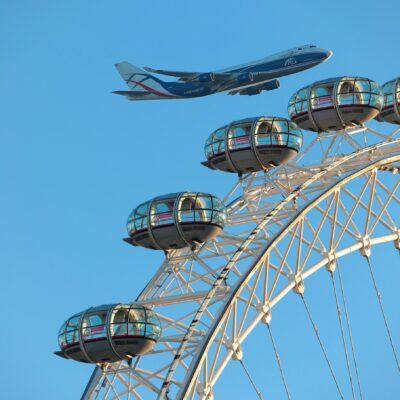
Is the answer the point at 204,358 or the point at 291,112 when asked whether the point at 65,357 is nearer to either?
the point at 204,358

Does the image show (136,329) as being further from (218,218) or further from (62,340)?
(218,218)

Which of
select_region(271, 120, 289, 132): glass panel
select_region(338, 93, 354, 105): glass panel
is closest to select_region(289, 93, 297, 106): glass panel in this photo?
select_region(338, 93, 354, 105): glass panel

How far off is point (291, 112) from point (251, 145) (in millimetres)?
5662

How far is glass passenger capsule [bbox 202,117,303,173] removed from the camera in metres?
57.4

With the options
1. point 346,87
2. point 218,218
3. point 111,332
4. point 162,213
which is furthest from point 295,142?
point 111,332

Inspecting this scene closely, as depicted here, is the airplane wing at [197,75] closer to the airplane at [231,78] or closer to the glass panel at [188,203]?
the airplane at [231,78]

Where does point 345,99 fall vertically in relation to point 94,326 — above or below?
above

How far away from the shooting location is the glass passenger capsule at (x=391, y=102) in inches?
2621

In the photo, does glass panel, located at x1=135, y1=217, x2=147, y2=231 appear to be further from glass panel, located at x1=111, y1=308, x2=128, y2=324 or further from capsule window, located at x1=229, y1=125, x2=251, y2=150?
capsule window, located at x1=229, y1=125, x2=251, y2=150

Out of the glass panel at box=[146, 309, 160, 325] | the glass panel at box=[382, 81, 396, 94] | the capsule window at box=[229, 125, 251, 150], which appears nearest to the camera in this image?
the glass panel at box=[146, 309, 160, 325]

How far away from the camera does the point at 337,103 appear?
200ft

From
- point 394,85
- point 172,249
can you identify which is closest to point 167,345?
point 172,249

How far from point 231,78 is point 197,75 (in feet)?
21.2

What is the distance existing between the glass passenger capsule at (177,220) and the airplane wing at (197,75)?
197ft
